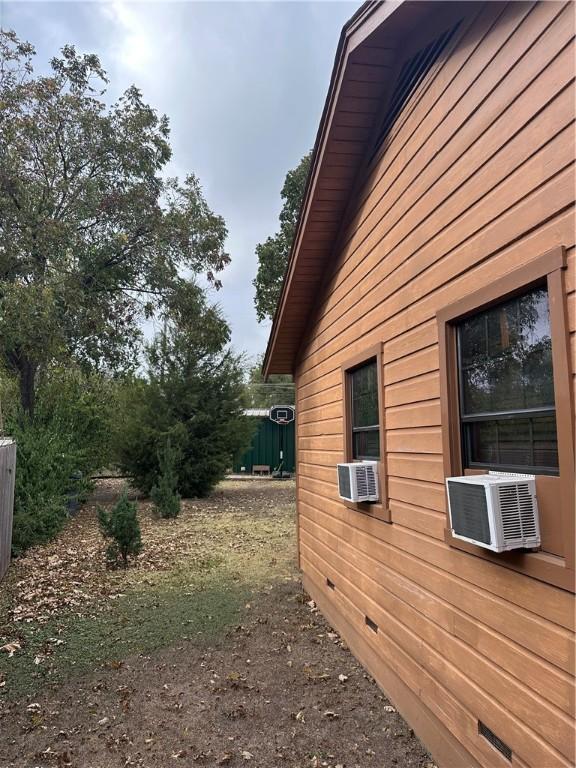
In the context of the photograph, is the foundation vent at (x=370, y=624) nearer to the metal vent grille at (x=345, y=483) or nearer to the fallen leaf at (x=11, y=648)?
the metal vent grille at (x=345, y=483)

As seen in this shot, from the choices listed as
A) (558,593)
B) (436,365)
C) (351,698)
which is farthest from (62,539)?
(558,593)

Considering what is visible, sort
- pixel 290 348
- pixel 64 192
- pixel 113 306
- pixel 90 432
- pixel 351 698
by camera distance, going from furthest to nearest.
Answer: pixel 90 432 → pixel 113 306 → pixel 64 192 → pixel 290 348 → pixel 351 698

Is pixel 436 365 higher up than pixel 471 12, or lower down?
lower down

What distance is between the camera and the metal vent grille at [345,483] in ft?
13.6

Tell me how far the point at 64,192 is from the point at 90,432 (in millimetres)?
5790

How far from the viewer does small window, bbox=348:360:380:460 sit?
4160 mm

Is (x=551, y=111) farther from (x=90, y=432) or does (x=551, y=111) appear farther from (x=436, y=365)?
(x=90, y=432)

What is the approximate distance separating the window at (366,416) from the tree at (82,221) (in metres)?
7.02

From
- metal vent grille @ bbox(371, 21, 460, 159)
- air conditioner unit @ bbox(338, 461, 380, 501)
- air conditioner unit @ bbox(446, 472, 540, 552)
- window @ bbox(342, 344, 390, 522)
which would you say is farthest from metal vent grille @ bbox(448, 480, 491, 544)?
metal vent grille @ bbox(371, 21, 460, 159)

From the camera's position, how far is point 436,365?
2.98 metres

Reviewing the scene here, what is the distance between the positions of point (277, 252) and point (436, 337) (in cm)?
1744

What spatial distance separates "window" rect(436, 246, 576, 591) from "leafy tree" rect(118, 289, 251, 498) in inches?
439

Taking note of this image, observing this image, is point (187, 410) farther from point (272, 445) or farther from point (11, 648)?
point (11, 648)

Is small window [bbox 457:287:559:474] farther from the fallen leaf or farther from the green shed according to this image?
the green shed
